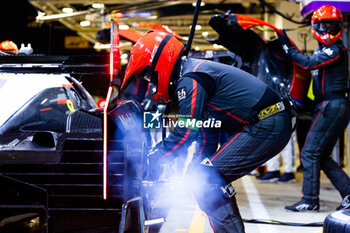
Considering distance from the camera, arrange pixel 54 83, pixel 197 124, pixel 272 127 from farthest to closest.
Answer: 1. pixel 54 83
2. pixel 272 127
3. pixel 197 124

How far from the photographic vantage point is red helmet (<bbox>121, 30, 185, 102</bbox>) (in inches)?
132

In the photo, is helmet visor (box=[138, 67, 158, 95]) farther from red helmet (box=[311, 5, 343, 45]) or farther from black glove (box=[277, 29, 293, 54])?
red helmet (box=[311, 5, 343, 45])

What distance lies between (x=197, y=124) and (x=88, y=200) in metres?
0.87

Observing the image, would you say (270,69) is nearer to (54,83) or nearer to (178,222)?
(178,222)

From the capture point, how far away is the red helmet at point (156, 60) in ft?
11.0

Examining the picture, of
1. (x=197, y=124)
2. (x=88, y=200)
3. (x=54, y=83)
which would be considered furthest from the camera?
(x=54, y=83)

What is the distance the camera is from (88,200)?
9.73 feet

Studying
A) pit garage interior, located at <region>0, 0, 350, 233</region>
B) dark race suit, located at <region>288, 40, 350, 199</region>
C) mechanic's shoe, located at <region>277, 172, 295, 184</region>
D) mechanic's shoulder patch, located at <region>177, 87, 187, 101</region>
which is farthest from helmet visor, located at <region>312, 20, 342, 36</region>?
mechanic's shoe, located at <region>277, 172, 295, 184</region>

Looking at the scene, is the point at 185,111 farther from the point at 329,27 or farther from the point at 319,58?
the point at 329,27

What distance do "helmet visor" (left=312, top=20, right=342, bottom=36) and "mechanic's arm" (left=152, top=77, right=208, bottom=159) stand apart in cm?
303

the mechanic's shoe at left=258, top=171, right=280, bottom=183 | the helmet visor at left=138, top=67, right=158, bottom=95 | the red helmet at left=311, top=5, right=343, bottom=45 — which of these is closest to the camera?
the helmet visor at left=138, top=67, right=158, bottom=95

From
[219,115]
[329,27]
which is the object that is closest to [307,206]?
[329,27]

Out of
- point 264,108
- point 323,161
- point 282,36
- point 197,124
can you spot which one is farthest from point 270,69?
point 197,124

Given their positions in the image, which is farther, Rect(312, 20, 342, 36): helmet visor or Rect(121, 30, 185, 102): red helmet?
Rect(312, 20, 342, 36): helmet visor
